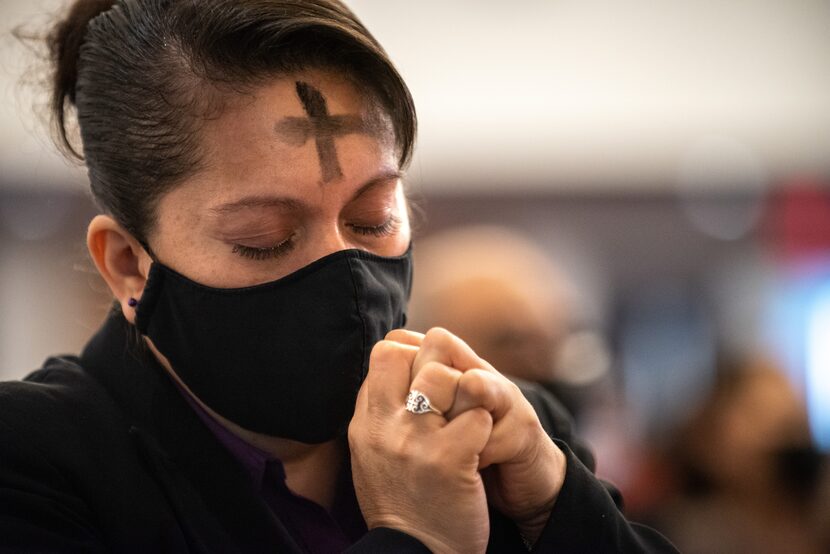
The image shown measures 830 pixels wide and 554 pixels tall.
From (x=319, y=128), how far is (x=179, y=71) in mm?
221

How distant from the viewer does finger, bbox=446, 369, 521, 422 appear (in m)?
1.15

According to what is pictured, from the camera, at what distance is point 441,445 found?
1.14 metres

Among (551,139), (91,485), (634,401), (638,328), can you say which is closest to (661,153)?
(551,139)

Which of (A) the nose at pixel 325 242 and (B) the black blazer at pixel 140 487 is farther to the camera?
(A) the nose at pixel 325 242

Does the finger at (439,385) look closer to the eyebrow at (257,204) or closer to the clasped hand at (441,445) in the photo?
the clasped hand at (441,445)

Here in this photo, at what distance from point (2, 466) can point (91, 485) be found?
0.37 feet

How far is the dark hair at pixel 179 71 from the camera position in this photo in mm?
1312

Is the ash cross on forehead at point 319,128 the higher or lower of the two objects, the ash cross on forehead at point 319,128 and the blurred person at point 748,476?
the higher

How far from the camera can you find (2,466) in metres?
1.17

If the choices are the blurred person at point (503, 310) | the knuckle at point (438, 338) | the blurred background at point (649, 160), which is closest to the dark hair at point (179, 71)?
the knuckle at point (438, 338)

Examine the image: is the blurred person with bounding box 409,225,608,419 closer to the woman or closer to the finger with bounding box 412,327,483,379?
the woman

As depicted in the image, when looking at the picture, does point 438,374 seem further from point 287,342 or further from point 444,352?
point 287,342

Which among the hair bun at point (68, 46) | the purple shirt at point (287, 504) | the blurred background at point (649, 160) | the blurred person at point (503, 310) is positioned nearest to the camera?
the purple shirt at point (287, 504)

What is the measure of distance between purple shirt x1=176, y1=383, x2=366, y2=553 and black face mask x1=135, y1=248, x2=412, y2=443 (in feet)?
0.24
